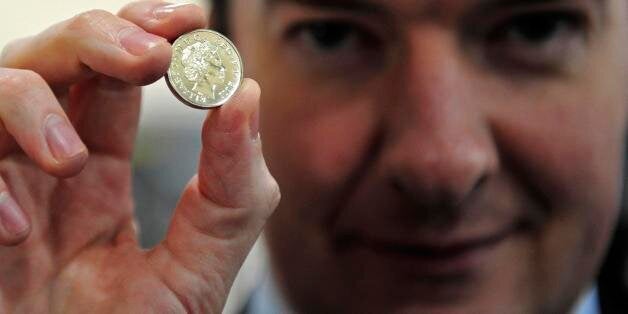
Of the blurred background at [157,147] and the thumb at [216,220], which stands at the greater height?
the thumb at [216,220]

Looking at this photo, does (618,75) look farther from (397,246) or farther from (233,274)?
(233,274)

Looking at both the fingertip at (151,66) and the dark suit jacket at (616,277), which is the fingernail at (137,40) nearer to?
the fingertip at (151,66)

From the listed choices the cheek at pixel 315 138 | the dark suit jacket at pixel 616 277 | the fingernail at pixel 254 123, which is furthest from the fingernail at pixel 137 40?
the dark suit jacket at pixel 616 277

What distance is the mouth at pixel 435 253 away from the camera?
94cm

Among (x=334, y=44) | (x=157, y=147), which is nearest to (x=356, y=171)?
(x=334, y=44)

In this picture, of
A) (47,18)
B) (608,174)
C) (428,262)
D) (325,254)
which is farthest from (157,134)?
(608,174)

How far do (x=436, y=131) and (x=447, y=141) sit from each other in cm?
2

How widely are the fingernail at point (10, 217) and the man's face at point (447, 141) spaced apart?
42cm

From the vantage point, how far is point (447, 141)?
853 millimetres

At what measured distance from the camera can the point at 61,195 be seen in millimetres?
768

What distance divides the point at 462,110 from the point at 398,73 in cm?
10

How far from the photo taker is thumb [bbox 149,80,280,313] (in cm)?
65

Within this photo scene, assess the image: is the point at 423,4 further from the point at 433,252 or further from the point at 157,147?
the point at 157,147

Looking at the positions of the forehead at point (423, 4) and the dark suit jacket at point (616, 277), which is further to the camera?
the dark suit jacket at point (616, 277)
